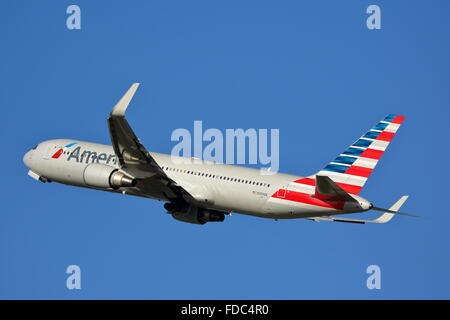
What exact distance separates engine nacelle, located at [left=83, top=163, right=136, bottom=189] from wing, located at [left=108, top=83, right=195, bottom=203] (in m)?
0.50

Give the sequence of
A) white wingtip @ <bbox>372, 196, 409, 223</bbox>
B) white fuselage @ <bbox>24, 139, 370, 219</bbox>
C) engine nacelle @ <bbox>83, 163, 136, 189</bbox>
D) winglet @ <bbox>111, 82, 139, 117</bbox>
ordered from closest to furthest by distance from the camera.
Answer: winglet @ <bbox>111, 82, 139, 117</bbox>
white fuselage @ <bbox>24, 139, 370, 219</bbox>
engine nacelle @ <bbox>83, 163, 136, 189</bbox>
white wingtip @ <bbox>372, 196, 409, 223</bbox>

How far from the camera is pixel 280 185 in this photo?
Answer: 56.1 metres

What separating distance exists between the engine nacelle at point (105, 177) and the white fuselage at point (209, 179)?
0.95 m

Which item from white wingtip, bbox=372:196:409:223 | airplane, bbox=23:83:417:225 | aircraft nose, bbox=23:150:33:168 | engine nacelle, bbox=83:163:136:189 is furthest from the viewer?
aircraft nose, bbox=23:150:33:168

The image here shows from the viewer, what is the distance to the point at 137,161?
188 ft

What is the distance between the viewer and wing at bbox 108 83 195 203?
54.1 metres

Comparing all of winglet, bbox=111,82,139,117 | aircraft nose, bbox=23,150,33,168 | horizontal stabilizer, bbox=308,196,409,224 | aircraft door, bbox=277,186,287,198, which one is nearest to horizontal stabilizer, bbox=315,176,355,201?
aircraft door, bbox=277,186,287,198

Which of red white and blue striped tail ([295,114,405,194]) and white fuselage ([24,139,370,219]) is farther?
white fuselage ([24,139,370,219])

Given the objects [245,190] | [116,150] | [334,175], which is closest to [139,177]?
[116,150]

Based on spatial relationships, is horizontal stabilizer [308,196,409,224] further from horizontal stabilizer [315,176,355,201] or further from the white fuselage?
horizontal stabilizer [315,176,355,201]

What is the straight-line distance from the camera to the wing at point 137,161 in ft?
177

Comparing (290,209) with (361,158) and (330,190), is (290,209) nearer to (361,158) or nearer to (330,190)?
(330,190)

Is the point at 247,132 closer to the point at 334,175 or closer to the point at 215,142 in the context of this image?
the point at 215,142

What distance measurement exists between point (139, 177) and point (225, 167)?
5367 mm
